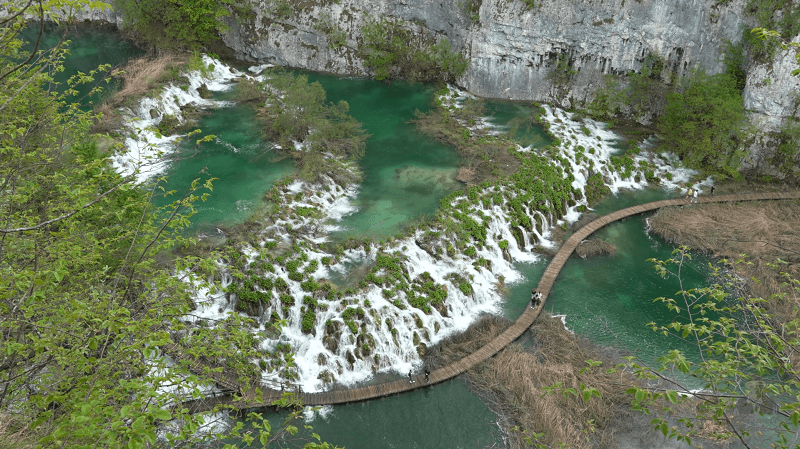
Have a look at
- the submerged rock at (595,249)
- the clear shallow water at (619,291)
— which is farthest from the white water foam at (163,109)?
the submerged rock at (595,249)

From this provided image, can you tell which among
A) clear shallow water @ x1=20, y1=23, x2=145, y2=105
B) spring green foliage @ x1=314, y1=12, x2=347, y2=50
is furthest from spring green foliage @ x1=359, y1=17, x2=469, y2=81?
clear shallow water @ x1=20, y1=23, x2=145, y2=105

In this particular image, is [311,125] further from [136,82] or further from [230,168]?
[136,82]

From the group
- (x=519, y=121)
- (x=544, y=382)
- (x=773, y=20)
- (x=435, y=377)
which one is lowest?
(x=435, y=377)

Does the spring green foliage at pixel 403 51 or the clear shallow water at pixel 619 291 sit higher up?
the spring green foliage at pixel 403 51

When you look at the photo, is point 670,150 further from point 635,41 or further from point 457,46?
point 457,46

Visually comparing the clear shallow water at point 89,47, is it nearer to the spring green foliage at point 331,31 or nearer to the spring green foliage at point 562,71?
the spring green foliage at point 331,31

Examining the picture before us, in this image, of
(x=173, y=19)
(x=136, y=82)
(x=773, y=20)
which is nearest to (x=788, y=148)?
(x=773, y=20)

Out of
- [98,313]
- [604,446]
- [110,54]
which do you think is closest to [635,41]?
[604,446]
